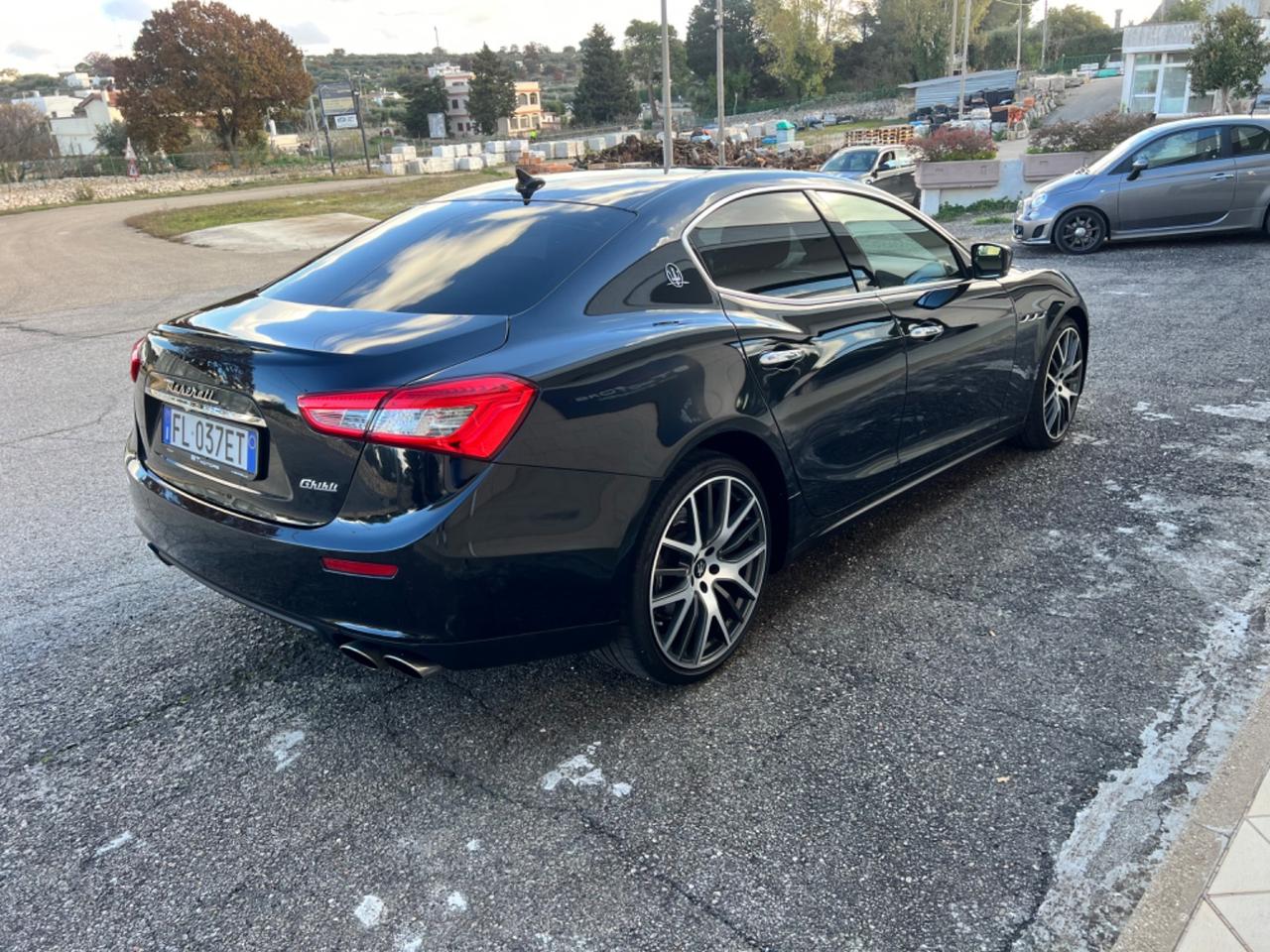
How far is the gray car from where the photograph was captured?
37.0 feet

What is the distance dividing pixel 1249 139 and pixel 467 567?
12391 millimetres

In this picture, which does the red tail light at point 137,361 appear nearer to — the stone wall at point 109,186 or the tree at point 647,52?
the stone wall at point 109,186

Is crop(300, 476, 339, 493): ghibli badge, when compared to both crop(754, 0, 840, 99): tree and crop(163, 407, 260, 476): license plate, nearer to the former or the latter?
crop(163, 407, 260, 476): license plate

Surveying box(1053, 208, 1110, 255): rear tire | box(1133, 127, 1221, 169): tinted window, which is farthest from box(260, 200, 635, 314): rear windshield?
Answer: box(1133, 127, 1221, 169): tinted window

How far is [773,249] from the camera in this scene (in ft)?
11.4

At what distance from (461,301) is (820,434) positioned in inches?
52.6

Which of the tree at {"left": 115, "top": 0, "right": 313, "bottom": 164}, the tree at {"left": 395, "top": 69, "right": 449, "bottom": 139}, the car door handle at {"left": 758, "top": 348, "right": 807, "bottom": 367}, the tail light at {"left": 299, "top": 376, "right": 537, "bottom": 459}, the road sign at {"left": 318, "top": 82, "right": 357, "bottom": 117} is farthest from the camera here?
the tree at {"left": 395, "top": 69, "right": 449, "bottom": 139}

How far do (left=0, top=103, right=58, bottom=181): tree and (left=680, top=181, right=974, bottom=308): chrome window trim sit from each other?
6022 cm

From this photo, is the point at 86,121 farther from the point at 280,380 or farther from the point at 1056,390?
the point at 280,380

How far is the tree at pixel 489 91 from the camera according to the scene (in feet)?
325

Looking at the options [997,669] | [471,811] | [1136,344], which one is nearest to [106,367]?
[471,811]

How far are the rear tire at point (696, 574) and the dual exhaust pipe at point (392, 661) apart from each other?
56 centimetres

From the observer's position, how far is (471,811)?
2553 millimetres

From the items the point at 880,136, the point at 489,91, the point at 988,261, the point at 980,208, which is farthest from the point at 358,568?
the point at 489,91
